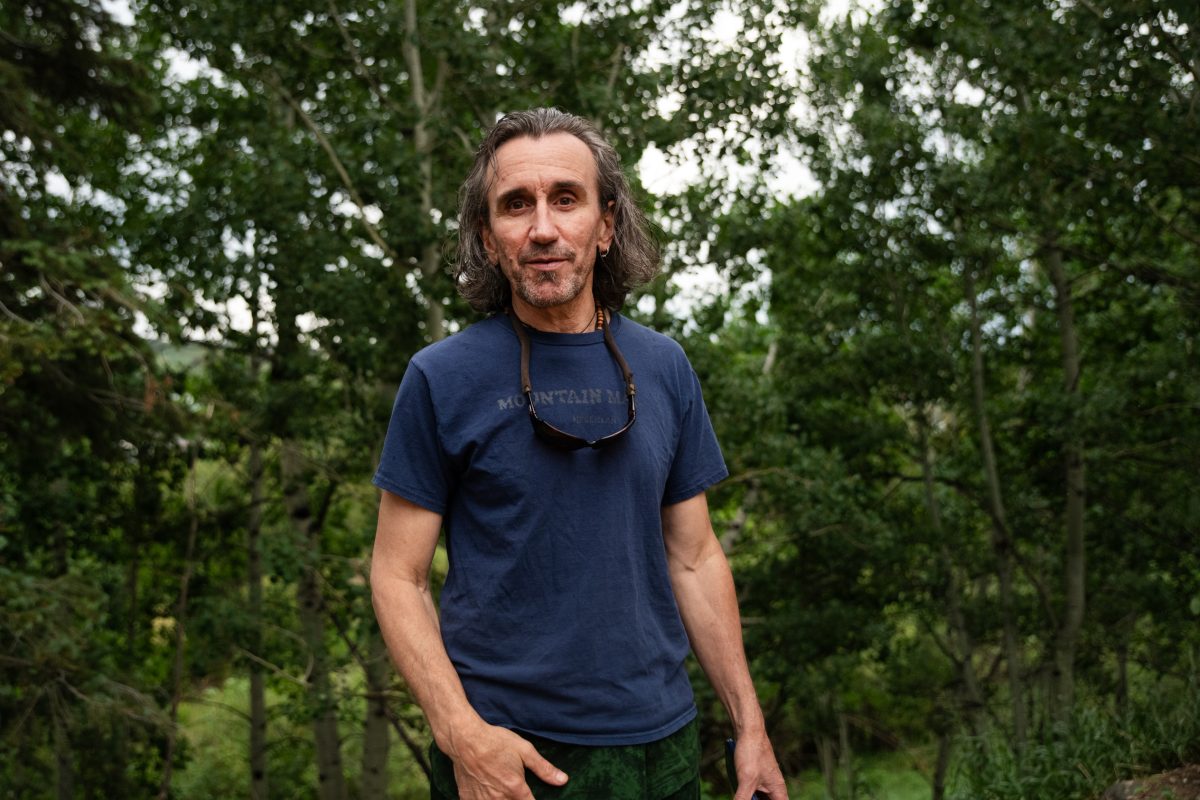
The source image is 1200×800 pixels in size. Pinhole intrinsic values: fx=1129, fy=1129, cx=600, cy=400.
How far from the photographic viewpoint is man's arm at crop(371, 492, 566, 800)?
1712mm

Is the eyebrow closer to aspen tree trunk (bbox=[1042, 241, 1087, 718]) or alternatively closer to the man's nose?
the man's nose

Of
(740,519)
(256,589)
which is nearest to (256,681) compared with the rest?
(256,589)

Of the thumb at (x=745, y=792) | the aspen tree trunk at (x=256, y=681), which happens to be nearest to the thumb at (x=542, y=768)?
the thumb at (x=745, y=792)

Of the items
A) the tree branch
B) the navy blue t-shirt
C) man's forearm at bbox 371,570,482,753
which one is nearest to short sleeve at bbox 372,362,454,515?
the navy blue t-shirt

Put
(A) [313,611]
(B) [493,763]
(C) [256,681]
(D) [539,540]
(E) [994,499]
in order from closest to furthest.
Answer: (B) [493,763]
(D) [539,540]
(E) [994,499]
(A) [313,611]
(C) [256,681]

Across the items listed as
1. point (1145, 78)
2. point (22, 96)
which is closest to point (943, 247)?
point (1145, 78)

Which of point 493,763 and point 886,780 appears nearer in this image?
point 493,763

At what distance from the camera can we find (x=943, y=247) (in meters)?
10.5

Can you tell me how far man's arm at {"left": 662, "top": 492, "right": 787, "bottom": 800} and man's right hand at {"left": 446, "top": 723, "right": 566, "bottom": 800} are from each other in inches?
18.7

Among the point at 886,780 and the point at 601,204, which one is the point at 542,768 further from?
the point at 886,780

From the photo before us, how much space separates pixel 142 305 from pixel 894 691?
1009 centimetres

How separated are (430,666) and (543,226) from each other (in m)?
0.75

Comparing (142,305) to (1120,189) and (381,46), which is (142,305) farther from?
(1120,189)

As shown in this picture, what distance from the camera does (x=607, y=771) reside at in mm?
1826
